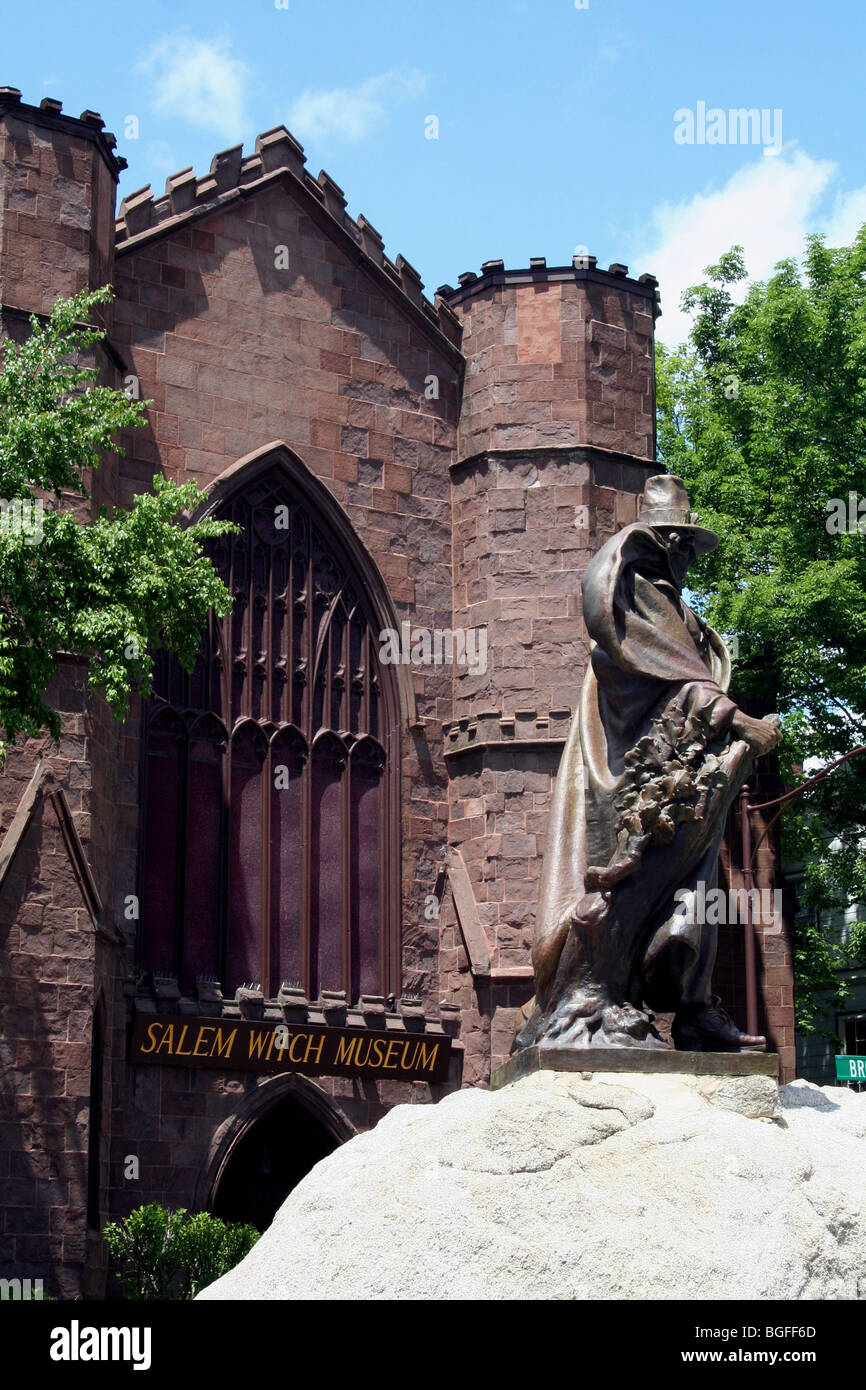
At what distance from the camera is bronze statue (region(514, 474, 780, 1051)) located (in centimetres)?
1017

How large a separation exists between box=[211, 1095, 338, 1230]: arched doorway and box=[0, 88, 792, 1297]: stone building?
0.14 ft

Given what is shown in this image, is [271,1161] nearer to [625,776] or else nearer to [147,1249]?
[147,1249]

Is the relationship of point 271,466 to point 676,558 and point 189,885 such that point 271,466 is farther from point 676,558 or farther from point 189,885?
point 676,558

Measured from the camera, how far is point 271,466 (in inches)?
1011

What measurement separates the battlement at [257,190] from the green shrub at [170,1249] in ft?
37.2

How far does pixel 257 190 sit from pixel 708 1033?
18518mm

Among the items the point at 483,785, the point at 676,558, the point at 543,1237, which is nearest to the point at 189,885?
the point at 483,785

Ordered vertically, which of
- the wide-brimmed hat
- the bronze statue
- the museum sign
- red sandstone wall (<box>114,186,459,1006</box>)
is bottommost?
the museum sign

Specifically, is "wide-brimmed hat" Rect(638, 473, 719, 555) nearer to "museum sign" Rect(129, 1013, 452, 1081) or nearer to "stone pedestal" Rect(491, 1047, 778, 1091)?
"stone pedestal" Rect(491, 1047, 778, 1091)

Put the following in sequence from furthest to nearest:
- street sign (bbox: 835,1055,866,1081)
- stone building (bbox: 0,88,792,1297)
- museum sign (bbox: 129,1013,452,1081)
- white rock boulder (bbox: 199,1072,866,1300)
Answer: stone building (bbox: 0,88,792,1297) < museum sign (bbox: 129,1013,452,1081) < street sign (bbox: 835,1055,866,1081) < white rock boulder (bbox: 199,1072,866,1300)

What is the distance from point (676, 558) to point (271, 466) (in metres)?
15.0

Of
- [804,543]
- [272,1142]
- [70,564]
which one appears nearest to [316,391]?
[804,543]

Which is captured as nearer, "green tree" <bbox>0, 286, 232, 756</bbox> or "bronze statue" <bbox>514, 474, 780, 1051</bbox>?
"bronze statue" <bbox>514, 474, 780, 1051</bbox>

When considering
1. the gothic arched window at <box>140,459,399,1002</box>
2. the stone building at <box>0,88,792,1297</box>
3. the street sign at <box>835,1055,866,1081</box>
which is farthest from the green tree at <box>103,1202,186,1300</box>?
the street sign at <box>835,1055,866,1081</box>
